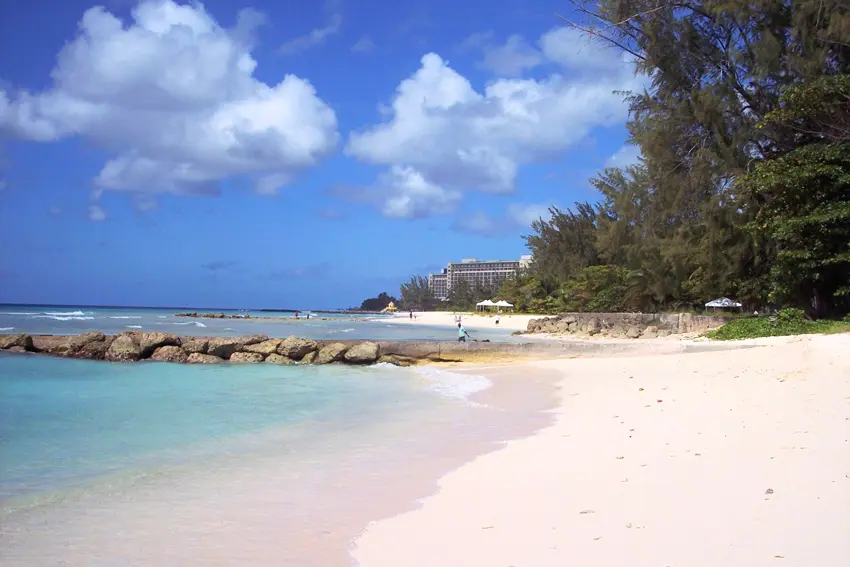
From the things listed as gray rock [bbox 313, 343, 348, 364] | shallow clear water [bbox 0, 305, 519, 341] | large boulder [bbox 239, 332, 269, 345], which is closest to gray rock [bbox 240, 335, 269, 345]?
large boulder [bbox 239, 332, 269, 345]

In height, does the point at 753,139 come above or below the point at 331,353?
above

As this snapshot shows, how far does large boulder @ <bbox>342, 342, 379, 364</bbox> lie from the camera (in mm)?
15844

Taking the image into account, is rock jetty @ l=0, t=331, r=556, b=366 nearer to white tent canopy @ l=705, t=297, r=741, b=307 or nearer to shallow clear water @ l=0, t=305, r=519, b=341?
shallow clear water @ l=0, t=305, r=519, b=341

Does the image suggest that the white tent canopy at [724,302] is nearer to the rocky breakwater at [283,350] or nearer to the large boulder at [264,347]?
the rocky breakwater at [283,350]

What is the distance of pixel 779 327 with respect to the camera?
16531 mm

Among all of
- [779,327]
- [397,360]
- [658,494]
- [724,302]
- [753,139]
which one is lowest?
[397,360]

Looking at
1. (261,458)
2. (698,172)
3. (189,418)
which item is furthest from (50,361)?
(698,172)

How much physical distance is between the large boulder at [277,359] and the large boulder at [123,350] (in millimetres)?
3600

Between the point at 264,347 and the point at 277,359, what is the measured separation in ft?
2.39

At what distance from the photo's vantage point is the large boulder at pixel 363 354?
1584 centimetres

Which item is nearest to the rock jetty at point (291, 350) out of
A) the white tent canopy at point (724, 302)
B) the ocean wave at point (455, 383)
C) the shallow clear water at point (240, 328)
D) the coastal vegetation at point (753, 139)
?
the ocean wave at point (455, 383)

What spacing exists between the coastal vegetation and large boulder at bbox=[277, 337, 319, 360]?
11.5m

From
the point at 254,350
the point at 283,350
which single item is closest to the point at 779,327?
the point at 283,350

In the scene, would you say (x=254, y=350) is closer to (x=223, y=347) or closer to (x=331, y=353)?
(x=223, y=347)
